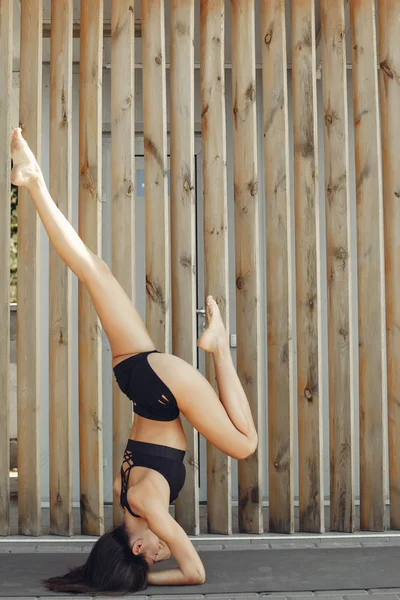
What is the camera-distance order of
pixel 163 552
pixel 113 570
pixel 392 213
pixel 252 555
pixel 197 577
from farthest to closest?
pixel 392 213 < pixel 252 555 < pixel 163 552 < pixel 197 577 < pixel 113 570

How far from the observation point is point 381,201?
3895mm

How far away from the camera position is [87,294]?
142 inches

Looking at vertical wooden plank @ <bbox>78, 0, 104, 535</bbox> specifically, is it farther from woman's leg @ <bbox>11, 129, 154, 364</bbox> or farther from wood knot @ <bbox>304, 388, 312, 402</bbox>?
wood knot @ <bbox>304, 388, 312, 402</bbox>

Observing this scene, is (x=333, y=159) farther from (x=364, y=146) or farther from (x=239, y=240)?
(x=239, y=240)

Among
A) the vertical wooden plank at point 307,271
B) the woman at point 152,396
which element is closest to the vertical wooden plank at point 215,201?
the vertical wooden plank at point 307,271

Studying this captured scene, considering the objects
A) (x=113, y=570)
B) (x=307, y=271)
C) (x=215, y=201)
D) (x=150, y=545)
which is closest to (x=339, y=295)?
(x=307, y=271)

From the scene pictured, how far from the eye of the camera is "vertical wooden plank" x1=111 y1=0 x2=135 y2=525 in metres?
3.65

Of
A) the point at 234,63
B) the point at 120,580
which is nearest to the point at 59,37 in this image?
the point at 234,63

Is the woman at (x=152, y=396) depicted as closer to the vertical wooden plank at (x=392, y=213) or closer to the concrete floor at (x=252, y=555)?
the concrete floor at (x=252, y=555)

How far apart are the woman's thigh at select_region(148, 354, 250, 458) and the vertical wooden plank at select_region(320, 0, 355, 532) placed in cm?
88

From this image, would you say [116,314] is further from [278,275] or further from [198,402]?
[278,275]

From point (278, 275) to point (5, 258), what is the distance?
4.39 ft

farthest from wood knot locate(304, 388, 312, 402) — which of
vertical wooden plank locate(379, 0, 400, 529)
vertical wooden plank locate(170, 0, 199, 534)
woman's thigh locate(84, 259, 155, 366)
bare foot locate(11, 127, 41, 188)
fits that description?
bare foot locate(11, 127, 41, 188)

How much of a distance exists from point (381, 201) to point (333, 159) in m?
0.37
